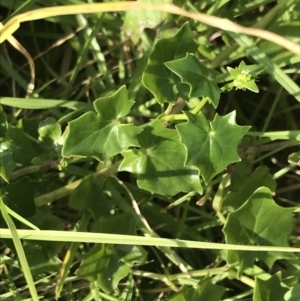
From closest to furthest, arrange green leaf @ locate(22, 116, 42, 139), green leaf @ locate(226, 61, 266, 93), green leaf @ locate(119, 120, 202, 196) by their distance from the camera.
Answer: green leaf @ locate(226, 61, 266, 93), green leaf @ locate(119, 120, 202, 196), green leaf @ locate(22, 116, 42, 139)

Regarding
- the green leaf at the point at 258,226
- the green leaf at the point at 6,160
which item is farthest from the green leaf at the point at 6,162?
the green leaf at the point at 258,226

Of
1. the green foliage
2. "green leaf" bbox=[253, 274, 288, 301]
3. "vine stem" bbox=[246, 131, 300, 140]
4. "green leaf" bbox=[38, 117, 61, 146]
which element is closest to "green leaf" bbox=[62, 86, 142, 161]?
the green foliage

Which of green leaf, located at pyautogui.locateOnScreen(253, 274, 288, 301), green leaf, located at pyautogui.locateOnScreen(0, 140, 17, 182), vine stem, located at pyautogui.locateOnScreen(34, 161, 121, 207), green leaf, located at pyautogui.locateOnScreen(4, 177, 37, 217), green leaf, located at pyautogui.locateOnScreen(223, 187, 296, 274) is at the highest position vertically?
green leaf, located at pyautogui.locateOnScreen(0, 140, 17, 182)

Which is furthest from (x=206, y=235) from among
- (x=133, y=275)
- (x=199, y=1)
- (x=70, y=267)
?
(x=199, y=1)

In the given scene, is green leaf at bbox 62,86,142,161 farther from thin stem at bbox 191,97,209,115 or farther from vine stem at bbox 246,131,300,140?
vine stem at bbox 246,131,300,140

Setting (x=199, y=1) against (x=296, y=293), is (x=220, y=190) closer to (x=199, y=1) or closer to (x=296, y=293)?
(x=296, y=293)

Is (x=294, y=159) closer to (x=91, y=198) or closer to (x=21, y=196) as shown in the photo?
(x=91, y=198)

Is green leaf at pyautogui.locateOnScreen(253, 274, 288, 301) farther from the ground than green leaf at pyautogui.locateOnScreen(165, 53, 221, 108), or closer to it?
closer to it

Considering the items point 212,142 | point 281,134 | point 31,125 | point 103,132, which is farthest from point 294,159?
point 31,125
